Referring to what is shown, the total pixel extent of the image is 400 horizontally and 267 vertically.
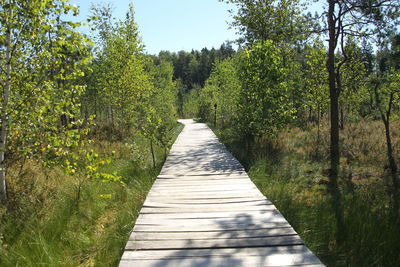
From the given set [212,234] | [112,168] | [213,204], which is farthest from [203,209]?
[112,168]

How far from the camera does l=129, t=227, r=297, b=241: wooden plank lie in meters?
3.03

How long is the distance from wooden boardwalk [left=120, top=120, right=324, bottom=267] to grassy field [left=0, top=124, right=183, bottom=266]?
39 centimetres

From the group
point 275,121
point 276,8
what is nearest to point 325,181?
point 275,121

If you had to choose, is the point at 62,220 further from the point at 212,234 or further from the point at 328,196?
the point at 328,196

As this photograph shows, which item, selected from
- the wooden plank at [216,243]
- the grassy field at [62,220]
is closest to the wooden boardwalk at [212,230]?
the wooden plank at [216,243]

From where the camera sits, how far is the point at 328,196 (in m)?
5.18

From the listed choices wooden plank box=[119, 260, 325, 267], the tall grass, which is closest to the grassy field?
wooden plank box=[119, 260, 325, 267]

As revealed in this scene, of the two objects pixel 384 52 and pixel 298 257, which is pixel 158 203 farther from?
pixel 384 52

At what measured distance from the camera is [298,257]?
8.45 ft

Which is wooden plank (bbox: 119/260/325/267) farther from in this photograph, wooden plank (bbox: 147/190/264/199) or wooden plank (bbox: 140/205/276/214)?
wooden plank (bbox: 147/190/264/199)

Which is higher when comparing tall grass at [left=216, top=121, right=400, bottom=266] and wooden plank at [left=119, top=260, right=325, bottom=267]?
wooden plank at [left=119, top=260, right=325, bottom=267]

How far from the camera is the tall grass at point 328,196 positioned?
3.39 m

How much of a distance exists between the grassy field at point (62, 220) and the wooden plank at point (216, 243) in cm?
34

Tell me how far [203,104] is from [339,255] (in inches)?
968
